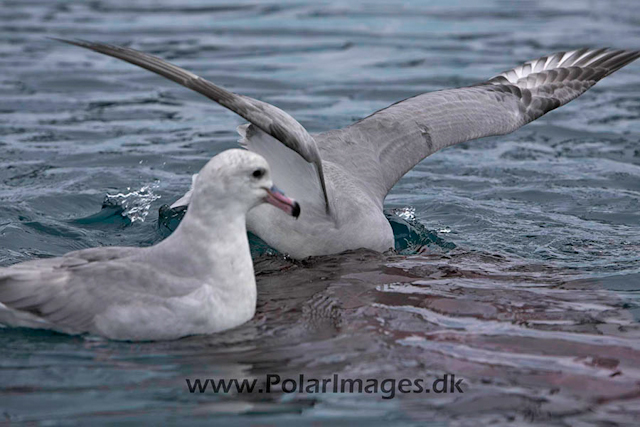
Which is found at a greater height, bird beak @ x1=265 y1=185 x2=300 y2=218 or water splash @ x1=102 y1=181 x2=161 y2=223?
bird beak @ x1=265 y1=185 x2=300 y2=218

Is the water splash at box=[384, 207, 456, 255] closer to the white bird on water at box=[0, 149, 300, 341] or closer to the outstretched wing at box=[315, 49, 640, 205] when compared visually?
the outstretched wing at box=[315, 49, 640, 205]

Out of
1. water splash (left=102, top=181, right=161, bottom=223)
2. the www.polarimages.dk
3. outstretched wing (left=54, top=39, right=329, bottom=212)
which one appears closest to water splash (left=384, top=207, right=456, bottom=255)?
outstretched wing (left=54, top=39, right=329, bottom=212)

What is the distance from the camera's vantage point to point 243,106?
20.3 ft

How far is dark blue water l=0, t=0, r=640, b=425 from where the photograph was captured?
16.2 ft

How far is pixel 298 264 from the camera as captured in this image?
7.17 meters

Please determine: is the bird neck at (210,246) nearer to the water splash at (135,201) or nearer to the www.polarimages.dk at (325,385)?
the www.polarimages.dk at (325,385)

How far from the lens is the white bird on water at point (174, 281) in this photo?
211 inches

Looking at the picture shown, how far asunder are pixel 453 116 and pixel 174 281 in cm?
412

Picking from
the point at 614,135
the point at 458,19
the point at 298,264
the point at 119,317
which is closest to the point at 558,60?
the point at 614,135

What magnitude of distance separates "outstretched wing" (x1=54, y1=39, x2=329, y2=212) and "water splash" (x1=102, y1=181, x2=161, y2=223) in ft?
6.75

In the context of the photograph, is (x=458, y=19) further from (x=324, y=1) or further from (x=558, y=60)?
(x=558, y=60)

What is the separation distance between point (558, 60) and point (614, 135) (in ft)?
7.32

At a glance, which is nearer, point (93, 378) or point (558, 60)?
point (93, 378)

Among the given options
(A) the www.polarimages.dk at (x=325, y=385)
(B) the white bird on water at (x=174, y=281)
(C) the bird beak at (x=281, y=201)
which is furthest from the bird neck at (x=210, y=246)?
(A) the www.polarimages.dk at (x=325, y=385)
